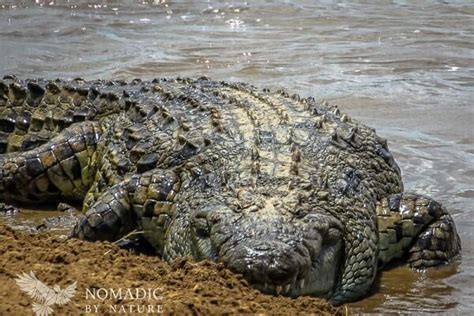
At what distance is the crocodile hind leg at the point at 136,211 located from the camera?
20.0ft

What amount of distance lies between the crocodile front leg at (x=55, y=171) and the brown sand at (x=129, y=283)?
2.02 m

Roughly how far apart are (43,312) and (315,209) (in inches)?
70.4

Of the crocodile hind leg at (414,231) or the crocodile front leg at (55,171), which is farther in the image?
the crocodile front leg at (55,171)

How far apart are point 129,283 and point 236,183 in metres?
1.19

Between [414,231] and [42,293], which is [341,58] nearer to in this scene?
[414,231]

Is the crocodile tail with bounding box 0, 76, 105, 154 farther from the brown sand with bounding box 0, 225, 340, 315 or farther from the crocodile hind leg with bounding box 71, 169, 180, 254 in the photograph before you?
the brown sand with bounding box 0, 225, 340, 315

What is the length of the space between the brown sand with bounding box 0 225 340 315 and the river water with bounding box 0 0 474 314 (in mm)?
960

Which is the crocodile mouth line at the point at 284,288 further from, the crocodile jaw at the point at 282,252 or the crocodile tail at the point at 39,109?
the crocodile tail at the point at 39,109

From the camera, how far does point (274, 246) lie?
4.82m

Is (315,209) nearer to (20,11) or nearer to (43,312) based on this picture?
(43,312)

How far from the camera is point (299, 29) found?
15500 mm

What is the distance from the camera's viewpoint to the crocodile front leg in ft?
24.2

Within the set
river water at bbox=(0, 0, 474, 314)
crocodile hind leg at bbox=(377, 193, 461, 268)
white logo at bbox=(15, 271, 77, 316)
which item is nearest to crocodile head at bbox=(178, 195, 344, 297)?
river water at bbox=(0, 0, 474, 314)

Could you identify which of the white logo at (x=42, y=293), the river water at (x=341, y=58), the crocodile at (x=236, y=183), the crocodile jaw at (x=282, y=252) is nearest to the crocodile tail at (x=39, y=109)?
the crocodile at (x=236, y=183)
